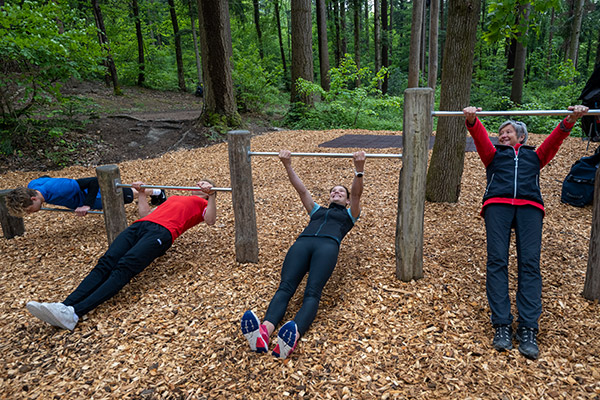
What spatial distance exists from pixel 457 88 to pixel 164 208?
11.2 feet

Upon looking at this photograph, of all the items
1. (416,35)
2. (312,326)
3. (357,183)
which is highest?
(416,35)

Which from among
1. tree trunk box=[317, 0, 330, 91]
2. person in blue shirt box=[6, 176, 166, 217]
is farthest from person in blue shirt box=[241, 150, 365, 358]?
tree trunk box=[317, 0, 330, 91]

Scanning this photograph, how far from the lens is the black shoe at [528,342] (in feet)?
7.38

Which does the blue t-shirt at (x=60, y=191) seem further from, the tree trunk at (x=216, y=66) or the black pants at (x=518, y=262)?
the tree trunk at (x=216, y=66)

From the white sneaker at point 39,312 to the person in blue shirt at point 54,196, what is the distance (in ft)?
4.75

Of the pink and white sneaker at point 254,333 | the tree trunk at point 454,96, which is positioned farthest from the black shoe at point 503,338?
the tree trunk at point 454,96

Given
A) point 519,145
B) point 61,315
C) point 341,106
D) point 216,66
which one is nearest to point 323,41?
point 341,106

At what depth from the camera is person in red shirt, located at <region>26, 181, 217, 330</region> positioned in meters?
2.72

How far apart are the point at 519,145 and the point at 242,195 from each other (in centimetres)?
226

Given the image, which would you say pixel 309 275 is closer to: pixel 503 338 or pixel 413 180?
pixel 413 180

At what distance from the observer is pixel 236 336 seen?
2605mm

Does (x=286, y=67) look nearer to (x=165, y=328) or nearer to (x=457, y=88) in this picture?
(x=457, y=88)

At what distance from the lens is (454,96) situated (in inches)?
166

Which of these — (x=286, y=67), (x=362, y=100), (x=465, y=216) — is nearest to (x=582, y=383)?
(x=465, y=216)
